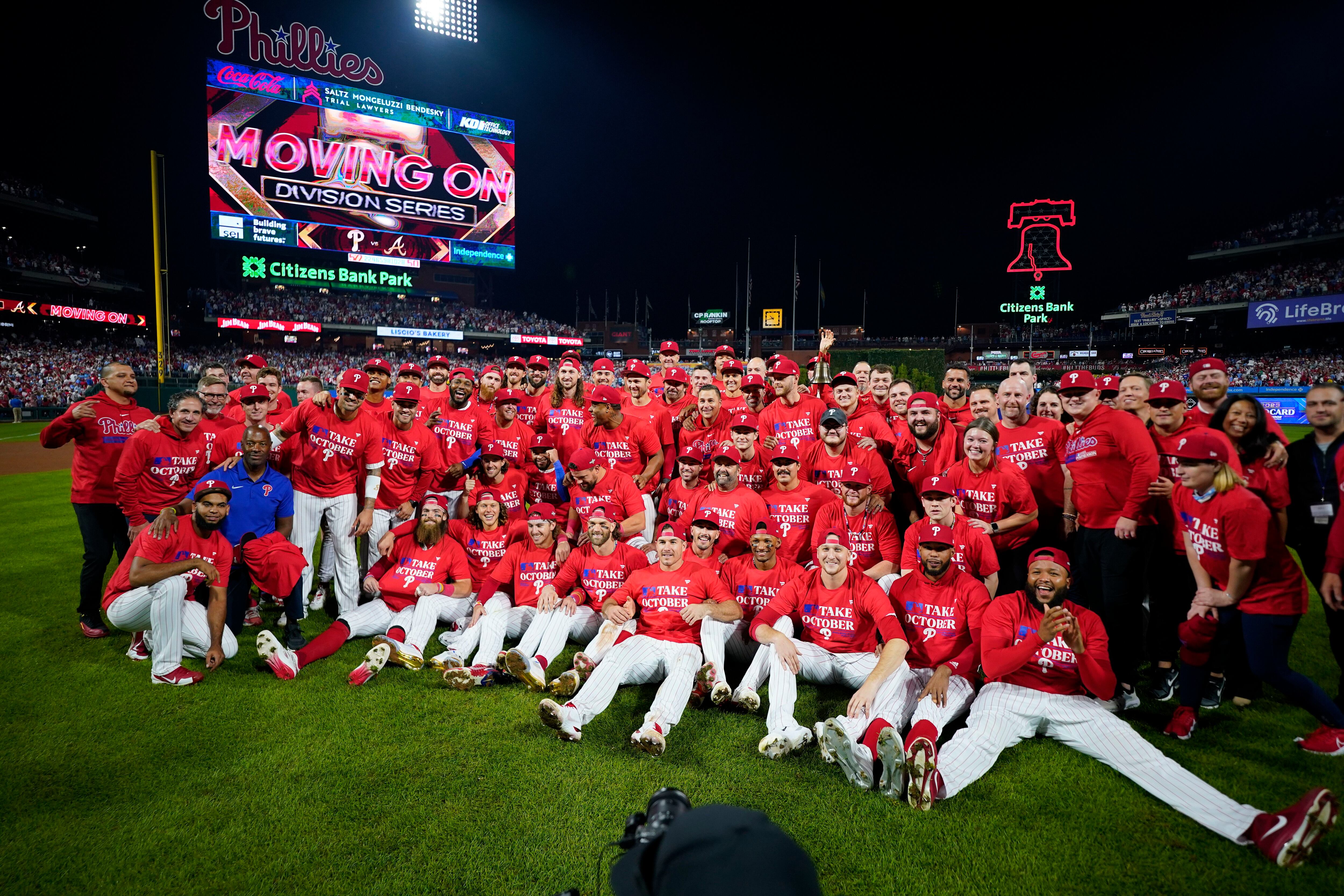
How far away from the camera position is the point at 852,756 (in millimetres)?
3752

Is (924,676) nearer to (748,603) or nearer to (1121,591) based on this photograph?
(748,603)

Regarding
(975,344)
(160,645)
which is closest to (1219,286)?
(975,344)

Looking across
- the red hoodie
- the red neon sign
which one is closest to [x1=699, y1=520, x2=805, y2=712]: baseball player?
the red hoodie

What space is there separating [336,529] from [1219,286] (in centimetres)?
5071

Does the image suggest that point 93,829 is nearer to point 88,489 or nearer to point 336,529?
point 336,529

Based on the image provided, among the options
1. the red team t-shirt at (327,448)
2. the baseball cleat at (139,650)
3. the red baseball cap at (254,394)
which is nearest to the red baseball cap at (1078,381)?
the red team t-shirt at (327,448)

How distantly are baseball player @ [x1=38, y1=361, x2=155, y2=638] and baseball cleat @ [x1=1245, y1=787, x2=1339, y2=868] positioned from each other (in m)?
8.93

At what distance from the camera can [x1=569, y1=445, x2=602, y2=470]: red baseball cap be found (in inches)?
251

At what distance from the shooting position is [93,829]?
11.2ft

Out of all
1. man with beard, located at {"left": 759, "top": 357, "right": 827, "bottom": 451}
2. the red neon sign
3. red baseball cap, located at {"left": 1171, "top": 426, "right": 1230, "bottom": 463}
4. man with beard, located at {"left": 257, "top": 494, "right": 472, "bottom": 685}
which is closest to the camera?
red baseball cap, located at {"left": 1171, "top": 426, "right": 1230, "bottom": 463}

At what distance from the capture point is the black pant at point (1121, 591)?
489cm

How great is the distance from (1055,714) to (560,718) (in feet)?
10.4

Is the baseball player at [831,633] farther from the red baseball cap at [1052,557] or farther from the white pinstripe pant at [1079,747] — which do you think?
the red baseball cap at [1052,557]

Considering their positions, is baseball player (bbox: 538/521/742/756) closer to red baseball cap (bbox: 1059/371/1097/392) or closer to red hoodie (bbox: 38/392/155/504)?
red baseball cap (bbox: 1059/371/1097/392)
